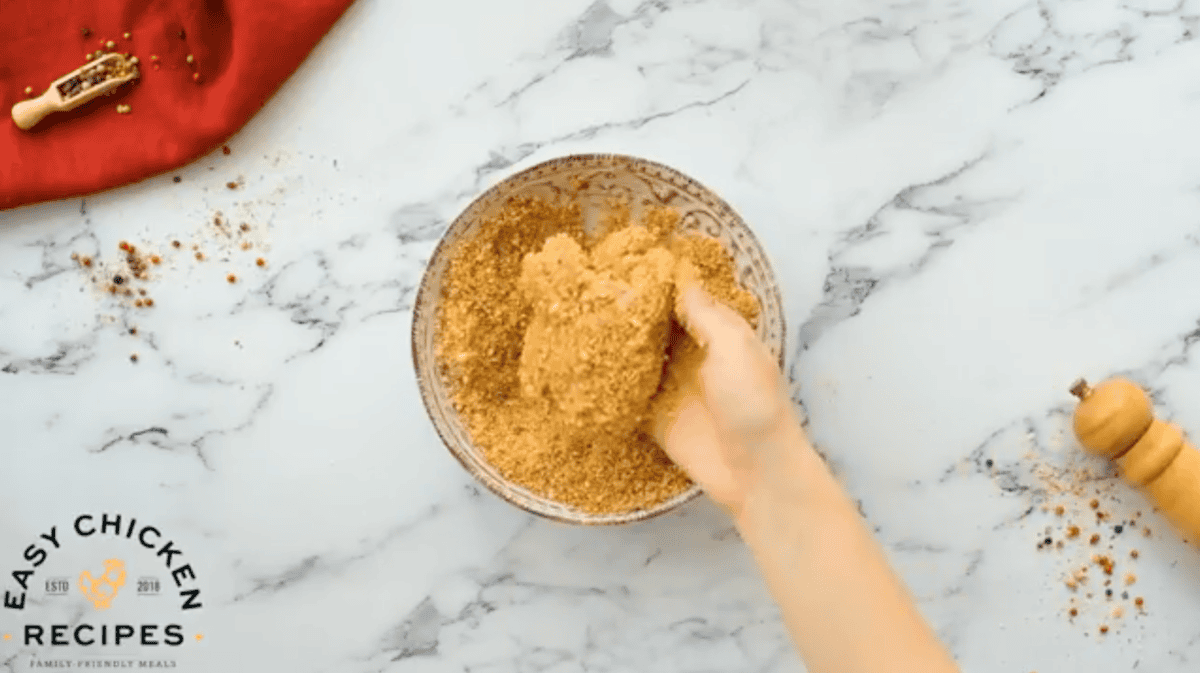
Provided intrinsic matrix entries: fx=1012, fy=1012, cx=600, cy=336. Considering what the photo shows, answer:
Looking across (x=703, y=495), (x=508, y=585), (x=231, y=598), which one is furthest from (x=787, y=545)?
(x=231, y=598)

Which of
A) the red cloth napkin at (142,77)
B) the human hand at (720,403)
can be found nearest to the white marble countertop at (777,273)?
the red cloth napkin at (142,77)

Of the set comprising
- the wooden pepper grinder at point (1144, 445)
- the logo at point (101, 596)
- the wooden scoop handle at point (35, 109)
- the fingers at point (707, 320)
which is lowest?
the logo at point (101, 596)

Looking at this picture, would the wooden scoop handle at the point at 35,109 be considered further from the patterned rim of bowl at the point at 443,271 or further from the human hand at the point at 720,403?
the human hand at the point at 720,403

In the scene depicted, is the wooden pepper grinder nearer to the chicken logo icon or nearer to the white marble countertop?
the white marble countertop

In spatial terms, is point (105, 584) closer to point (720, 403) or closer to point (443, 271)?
point (443, 271)

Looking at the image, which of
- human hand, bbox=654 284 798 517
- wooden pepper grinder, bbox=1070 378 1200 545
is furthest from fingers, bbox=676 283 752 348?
wooden pepper grinder, bbox=1070 378 1200 545

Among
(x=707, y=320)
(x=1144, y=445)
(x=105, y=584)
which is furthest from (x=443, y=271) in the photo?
(x=1144, y=445)

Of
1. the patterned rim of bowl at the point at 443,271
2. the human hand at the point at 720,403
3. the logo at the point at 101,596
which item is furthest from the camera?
the logo at the point at 101,596
